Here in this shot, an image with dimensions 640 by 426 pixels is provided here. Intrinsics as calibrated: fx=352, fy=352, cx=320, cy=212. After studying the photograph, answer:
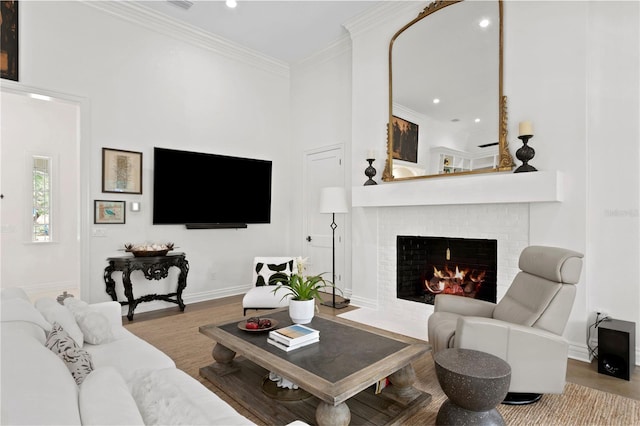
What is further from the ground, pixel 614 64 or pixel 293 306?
pixel 614 64

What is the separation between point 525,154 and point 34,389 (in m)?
3.53

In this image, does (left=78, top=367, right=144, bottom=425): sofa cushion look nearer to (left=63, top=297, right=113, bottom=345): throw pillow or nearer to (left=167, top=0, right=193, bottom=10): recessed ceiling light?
(left=63, top=297, right=113, bottom=345): throw pillow

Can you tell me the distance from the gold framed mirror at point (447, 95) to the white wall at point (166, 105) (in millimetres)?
2251

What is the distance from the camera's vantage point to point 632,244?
2.79 m

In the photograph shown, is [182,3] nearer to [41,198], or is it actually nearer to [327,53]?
[327,53]

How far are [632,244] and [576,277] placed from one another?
108cm

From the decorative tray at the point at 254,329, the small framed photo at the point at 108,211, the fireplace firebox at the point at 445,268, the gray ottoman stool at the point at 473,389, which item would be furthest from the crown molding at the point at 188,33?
the gray ottoman stool at the point at 473,389

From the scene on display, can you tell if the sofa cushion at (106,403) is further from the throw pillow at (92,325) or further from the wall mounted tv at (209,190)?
the wall mounted tv at (209,190)

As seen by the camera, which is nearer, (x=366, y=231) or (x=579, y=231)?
(x=579, y=231)

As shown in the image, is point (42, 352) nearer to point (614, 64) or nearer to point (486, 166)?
point (486, 166)

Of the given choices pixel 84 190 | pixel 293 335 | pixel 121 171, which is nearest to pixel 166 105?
pixel 121 171

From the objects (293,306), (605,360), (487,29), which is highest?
(487,29)

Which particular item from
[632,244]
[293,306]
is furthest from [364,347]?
[632,244]

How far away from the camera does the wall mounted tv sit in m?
4.46
